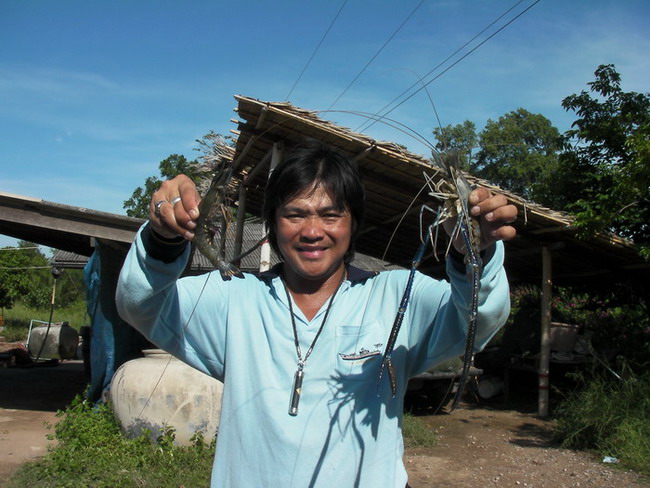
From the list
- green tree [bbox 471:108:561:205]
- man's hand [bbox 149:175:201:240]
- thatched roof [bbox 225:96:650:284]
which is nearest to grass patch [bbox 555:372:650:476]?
thatched roof [bbox 225:96:650:284]

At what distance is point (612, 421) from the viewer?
7160 millimetres

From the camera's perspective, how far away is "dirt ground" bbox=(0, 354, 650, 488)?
6.20 metres

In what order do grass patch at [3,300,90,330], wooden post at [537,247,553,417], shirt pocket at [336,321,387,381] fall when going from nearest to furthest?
shirt pocket at [336,321,387,381] → wooden post at [537,247,553,417] → grass patch at [3,300,90,330]

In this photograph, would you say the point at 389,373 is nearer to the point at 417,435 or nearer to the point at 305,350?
the point at 305,350

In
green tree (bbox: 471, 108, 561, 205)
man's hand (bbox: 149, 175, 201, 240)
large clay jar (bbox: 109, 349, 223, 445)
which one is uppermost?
green tree (bbox: 471, 108, 561, 205)

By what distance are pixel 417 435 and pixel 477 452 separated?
76cm

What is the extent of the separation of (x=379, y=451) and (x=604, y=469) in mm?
5784

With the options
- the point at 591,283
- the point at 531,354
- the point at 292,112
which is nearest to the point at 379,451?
the point at 292,112

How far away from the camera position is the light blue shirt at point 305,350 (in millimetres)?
1678

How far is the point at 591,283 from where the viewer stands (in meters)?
11.8

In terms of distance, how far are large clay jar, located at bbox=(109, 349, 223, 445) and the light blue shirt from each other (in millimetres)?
4645

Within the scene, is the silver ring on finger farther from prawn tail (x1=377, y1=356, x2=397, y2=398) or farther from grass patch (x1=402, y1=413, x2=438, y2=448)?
grass patch (x1=402, y1=413, x2=438, y2=448)

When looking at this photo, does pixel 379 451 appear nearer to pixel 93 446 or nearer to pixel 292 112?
pixel 292 112

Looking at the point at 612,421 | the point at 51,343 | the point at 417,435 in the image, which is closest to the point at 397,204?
the point at 417,435
